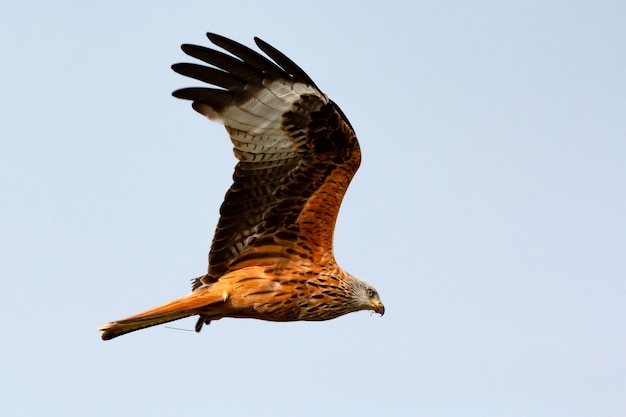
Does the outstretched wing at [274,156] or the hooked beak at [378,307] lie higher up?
the outstretched wing at [274,156]

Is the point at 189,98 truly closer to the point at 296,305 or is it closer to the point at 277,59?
Result: the point at 277,59

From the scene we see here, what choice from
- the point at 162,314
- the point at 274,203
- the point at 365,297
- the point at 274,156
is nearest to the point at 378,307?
the point at 365,297

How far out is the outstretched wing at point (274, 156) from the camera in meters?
16.0

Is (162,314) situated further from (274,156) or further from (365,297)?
(365,297)

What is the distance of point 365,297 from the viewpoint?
1684 cm

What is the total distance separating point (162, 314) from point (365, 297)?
6.99 ft

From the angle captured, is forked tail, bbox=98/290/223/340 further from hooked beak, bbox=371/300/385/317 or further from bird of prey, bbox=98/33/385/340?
hooked beak, bbox=371/300/385/317

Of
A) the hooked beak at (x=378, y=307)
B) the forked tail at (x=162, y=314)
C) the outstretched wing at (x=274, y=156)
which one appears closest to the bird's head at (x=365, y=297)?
the hooked beak at (x=378, y=307)

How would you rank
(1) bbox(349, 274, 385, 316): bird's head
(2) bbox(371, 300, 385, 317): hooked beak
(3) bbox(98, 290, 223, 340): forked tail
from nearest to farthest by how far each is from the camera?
(3) bbox(98, 290, 223, 340): forked tail < (1) bbox(349, 274, 385, 316): bird's head < (2) bbox(371, 300, 385, 317): hooked beak

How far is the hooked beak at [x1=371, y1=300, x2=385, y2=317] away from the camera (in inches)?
666

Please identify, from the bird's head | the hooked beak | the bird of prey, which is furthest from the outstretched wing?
the hooked beak

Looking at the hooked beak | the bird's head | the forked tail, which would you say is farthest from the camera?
the hooked beak

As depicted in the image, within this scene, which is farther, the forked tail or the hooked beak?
the hooked beak

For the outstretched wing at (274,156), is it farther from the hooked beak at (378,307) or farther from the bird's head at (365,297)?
the hooked beak at (378,307)
